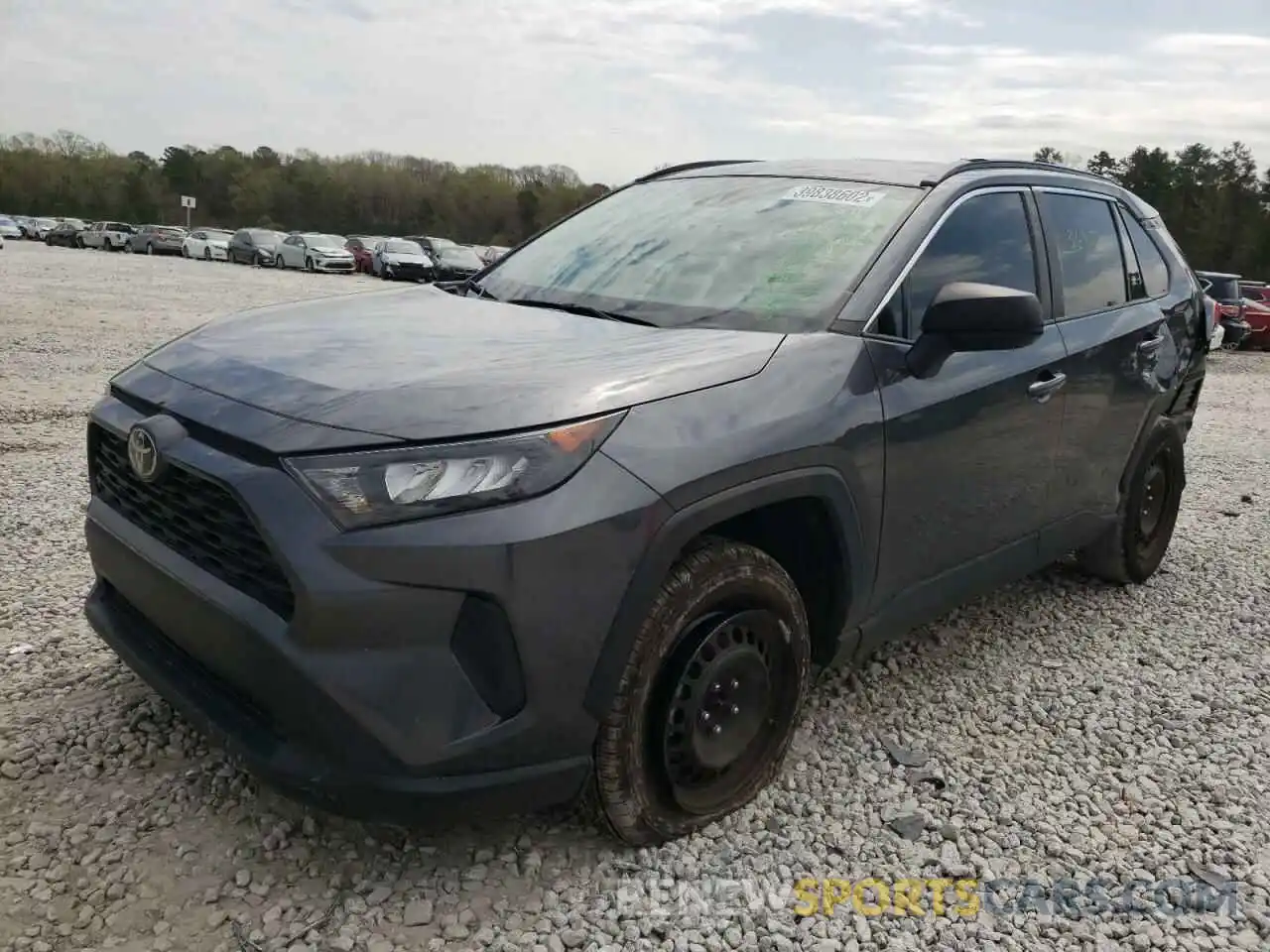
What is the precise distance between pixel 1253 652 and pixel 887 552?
88.8 inches

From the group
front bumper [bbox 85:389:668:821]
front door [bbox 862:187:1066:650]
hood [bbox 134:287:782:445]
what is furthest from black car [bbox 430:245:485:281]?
front bumper [bbox 85:389:668:821]

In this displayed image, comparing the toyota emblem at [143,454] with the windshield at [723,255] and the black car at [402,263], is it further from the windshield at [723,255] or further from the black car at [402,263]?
the black car at [402,263]

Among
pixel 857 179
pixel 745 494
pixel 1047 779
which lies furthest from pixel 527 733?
pixel 857 179

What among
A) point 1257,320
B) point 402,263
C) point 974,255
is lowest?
point 402,263

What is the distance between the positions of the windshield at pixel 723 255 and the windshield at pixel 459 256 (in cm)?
2951

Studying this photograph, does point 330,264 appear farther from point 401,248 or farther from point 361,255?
point 401,248

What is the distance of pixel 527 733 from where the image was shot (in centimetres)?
211

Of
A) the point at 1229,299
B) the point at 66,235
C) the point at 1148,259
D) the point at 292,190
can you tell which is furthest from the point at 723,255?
the point at 292,190

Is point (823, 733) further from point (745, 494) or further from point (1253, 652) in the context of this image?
point (1253, 652)

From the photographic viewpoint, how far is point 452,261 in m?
33.2

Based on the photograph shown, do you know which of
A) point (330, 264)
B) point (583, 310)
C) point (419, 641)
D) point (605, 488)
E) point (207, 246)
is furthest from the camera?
point (207, 246)

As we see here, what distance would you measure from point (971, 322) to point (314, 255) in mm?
34950

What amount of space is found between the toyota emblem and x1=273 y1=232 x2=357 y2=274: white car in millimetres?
34251

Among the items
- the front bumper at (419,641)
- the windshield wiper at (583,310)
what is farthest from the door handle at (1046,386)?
the front bumper at (419,641)
